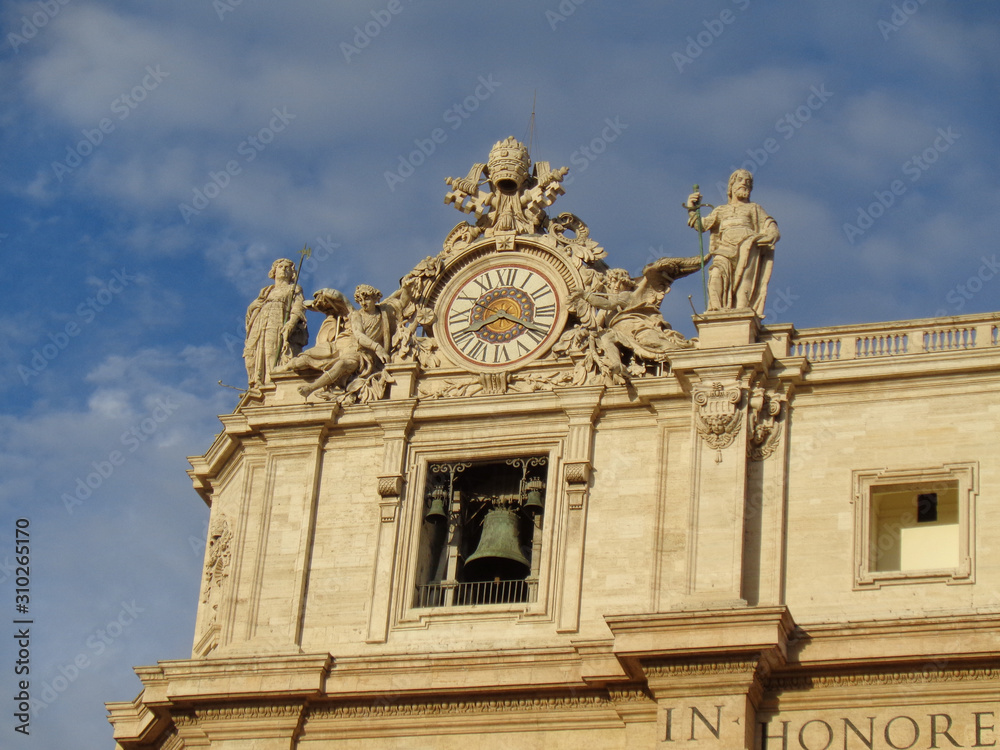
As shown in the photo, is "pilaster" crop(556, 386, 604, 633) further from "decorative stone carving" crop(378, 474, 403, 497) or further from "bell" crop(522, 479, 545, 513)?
"decorative stone carving" crop(378, 474, 403, 497)

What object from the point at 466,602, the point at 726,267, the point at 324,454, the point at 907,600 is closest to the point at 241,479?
the point at 324,454

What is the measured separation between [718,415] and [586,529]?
2190 mm

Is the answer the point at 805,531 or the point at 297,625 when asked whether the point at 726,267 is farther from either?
the point at 297,625

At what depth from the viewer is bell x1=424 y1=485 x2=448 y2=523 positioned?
32719mm

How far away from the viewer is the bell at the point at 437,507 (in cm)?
3272

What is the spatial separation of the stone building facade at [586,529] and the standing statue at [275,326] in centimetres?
29

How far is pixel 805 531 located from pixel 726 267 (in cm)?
386

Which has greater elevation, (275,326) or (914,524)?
(275,326)

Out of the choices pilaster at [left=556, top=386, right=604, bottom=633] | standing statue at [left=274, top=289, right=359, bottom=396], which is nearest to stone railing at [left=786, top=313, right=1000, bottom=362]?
pilaster at [left=556, top=386, right=604, bottom=633]

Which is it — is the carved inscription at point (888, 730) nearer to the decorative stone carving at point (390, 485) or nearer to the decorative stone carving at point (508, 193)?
the decorative stone carving at point (390, 485)

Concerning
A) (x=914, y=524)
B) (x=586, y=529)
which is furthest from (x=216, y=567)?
(x=914, y=524)

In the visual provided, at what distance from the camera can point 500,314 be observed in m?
33.9

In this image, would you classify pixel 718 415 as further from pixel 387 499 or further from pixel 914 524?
pixel 387 499

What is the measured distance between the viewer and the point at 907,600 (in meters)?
30.0
